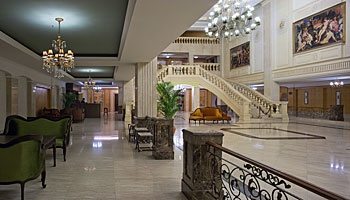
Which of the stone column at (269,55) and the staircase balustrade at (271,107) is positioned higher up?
the stone column at (269,55)

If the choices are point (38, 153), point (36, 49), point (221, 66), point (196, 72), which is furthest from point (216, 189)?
point (221, 66)

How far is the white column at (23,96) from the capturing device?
12328mm

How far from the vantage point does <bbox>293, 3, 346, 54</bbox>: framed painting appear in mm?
13328

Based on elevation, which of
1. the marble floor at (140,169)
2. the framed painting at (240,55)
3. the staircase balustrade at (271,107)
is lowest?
the marble floor at (140,169)

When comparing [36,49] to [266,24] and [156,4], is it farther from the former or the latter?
[266,24]

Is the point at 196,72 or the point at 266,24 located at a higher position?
the point at 266,24

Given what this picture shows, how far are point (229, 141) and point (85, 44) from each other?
5.20 metres

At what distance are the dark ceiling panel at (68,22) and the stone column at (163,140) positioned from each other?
7.83ft

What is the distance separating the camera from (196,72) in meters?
19.1

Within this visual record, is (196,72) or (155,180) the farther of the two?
(196,72)

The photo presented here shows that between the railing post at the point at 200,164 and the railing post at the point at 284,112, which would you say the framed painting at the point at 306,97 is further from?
the railing post at the point at 200,164

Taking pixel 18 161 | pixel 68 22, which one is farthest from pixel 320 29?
pixel 18 161

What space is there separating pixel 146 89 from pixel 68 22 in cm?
414

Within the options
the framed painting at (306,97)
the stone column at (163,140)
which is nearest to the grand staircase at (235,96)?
the framed painting at (306,97)
